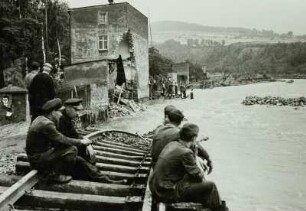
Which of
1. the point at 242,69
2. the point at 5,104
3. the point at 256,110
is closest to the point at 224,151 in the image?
the point at 5,104

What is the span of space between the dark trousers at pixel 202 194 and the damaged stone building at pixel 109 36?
89.4ft

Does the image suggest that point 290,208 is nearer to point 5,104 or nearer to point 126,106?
point 5,104

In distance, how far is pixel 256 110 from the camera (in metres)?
32.9

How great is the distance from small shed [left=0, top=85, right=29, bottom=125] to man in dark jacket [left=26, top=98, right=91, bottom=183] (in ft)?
33.1

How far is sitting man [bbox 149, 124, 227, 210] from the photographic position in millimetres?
5465

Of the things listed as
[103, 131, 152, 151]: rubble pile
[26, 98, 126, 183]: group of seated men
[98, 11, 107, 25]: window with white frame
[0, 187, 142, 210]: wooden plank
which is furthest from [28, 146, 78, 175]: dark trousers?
[98, 11, 107, 25]: window with white frame

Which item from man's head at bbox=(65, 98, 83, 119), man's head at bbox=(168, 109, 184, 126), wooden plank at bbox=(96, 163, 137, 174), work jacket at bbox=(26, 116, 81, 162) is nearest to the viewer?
work jacket at bbox=(26, 116, 81, 162)

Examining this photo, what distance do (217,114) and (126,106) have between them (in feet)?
21.7

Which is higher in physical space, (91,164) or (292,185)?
(91,164)

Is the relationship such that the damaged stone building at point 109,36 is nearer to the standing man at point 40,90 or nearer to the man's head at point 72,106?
the standing man at point 40,90

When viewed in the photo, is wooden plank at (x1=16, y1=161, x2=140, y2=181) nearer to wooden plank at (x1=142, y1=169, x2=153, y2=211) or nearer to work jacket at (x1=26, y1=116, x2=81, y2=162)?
work jacket at (x1=26, y1=116, x2=81, y2=162)

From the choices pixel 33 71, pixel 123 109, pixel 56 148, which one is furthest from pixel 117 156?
pixel 123 109

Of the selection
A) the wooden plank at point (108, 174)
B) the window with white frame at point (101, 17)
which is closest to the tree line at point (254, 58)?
the window with white frame at point (101, 17)

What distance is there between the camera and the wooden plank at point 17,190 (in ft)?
18.1
